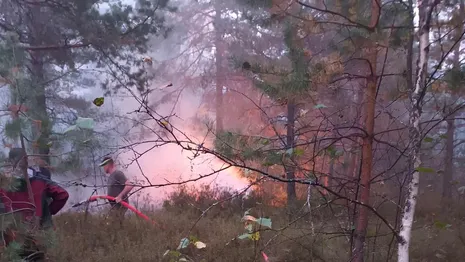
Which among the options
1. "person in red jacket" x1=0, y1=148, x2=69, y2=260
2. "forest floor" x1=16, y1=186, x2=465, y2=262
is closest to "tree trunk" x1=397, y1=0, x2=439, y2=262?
"forest floor" x1=16, y1=186, x2=465, y2=262

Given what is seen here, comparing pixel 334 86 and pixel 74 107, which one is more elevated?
pixel 74 107

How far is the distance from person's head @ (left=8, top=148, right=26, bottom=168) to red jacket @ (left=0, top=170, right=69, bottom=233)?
34cm

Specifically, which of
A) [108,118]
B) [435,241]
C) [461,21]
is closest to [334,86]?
[461,21]

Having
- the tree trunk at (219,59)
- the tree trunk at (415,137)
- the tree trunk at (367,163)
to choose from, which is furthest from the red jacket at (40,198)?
the tree trunk at (219,59)

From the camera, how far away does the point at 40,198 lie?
4.94 metres

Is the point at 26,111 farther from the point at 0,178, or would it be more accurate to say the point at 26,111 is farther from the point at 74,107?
the point at 74,107

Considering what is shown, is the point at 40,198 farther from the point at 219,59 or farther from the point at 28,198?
the point at 219,59

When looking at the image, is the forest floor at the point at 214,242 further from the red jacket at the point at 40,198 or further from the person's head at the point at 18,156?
the person's head at the point at 18,156

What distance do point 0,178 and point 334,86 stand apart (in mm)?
3402

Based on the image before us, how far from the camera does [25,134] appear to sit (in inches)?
159

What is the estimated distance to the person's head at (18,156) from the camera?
412 centimetres

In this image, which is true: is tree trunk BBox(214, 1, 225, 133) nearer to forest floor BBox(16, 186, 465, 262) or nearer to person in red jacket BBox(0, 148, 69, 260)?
forest floor BBox(16, 186, 465, 262)

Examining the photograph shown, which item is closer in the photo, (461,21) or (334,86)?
(461,21)

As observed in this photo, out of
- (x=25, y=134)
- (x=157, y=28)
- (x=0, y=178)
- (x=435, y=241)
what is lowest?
(x=0, y=178)
